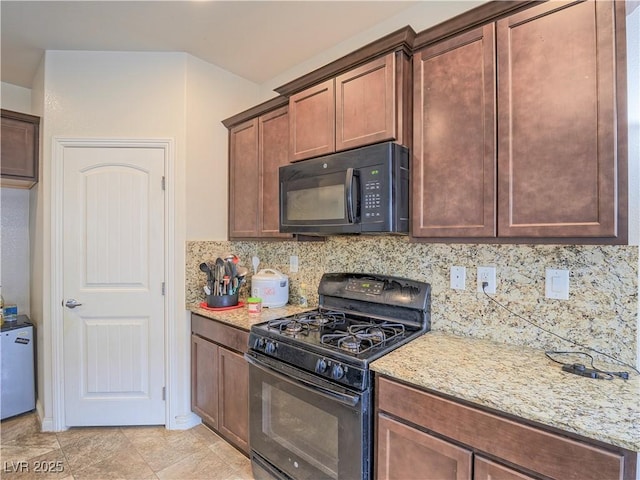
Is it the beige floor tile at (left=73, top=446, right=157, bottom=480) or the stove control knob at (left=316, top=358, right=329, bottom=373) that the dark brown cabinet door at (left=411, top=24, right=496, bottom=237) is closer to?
the stove control knob at (left=316, top=358, right=329, bottom=373)

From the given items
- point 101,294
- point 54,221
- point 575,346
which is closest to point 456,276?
point 575,346

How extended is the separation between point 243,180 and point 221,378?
147 centimetres

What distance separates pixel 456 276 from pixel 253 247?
1782mm

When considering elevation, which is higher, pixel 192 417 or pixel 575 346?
pixel 575 346

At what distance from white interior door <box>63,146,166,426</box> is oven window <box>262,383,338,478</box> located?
1.17 meters

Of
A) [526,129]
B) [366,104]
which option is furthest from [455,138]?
[366,104]

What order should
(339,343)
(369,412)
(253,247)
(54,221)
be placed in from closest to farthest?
1. (369,412)
2. (339,343)
3. (54,221)
4. (253,247)

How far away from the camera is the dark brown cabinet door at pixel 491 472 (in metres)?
1.07

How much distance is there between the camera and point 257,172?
257cm

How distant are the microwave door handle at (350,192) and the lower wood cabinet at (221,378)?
98 centimetres

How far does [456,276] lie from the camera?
180 cm

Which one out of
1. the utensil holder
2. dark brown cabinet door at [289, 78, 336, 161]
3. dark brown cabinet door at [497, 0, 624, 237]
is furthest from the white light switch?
the utensil holder

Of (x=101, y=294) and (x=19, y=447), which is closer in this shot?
(x=19, y=447)

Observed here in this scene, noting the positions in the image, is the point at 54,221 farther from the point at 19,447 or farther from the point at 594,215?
the point at 594,215
